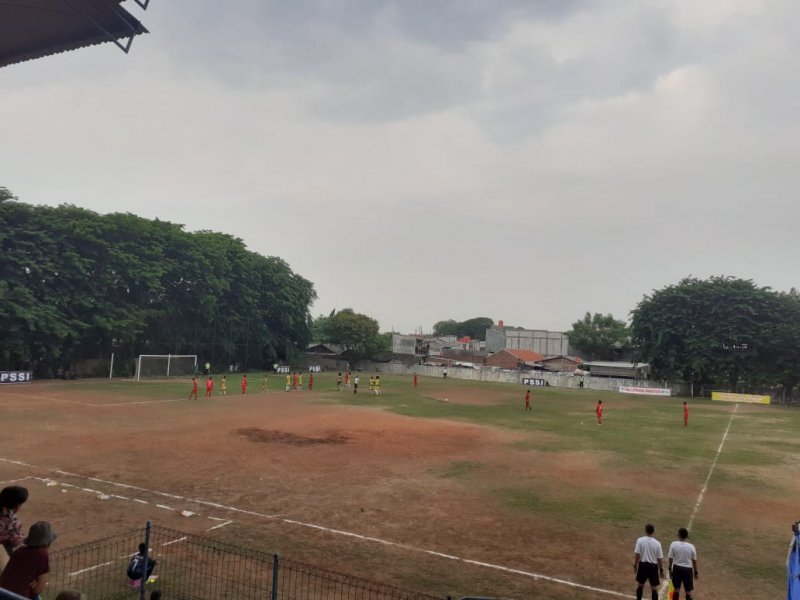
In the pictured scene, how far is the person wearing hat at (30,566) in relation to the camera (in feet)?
18.9

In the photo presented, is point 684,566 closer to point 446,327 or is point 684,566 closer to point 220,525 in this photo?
point 220,525

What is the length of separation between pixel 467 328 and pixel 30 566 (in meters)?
177

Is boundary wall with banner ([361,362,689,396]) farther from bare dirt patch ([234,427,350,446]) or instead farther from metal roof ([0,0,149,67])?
metal roof ([0,0,149,67])

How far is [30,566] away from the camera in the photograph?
5.86m

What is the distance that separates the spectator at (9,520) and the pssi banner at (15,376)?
4608cm

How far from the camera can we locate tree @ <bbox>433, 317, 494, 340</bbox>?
177375mm

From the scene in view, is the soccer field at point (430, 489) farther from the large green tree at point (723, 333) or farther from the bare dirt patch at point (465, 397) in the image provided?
the large green tree at point (723, 333)

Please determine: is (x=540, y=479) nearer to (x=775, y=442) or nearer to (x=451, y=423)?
(x=451, y=423)

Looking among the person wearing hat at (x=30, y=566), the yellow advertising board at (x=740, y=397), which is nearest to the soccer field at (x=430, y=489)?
the person wearing hat at (x=30, y=566)

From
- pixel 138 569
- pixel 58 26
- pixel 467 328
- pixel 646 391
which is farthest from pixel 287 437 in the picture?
pixel 467 328

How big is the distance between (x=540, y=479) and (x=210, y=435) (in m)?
14.9

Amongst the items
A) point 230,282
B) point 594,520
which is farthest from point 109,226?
point 594,520

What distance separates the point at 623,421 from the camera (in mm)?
35562

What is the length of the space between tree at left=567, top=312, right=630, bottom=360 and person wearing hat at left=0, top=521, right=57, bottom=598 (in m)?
97.2
